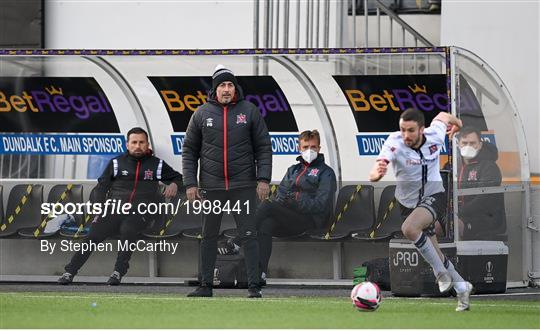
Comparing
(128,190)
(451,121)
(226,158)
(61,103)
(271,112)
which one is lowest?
(128,190)

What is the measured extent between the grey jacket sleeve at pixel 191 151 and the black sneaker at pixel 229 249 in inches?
68.1

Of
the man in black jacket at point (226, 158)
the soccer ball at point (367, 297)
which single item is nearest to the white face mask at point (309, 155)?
the man in black jacket at point (226, 158)

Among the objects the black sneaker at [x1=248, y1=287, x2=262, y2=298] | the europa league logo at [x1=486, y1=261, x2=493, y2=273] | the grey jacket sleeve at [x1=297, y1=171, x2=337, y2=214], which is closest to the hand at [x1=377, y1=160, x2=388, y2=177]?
the black sneaker at [x1=248, y1=287, x2=262, y2=298]

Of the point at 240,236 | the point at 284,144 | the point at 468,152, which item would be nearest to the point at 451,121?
the point at 240,236

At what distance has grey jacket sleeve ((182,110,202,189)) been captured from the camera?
45.3ft

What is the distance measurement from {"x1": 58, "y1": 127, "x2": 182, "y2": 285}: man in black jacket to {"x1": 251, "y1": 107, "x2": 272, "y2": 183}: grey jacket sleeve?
7.03 ft

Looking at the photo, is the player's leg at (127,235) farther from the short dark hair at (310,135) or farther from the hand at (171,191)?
the short dark hair at (310,135)

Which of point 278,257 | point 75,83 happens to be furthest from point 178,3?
point 278,257

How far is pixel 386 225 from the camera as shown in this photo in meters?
15.6

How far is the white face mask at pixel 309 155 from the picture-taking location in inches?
620

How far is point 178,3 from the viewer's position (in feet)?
64.9

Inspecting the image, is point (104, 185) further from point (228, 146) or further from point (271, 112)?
point (228, 146)

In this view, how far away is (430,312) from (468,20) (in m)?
7.60

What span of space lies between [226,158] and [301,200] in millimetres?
2045
